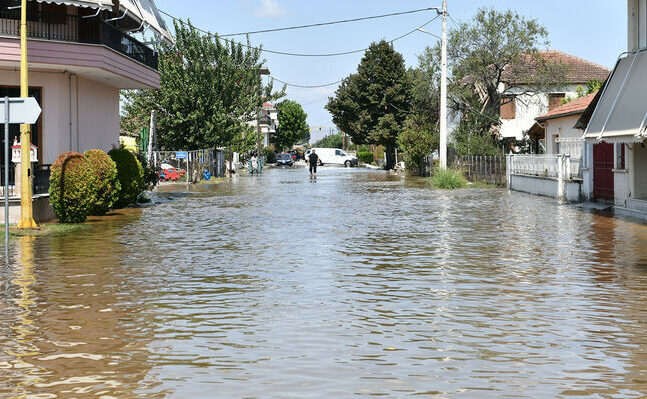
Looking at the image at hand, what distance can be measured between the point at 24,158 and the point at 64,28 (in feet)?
28.5

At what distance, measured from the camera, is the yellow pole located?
19.5m

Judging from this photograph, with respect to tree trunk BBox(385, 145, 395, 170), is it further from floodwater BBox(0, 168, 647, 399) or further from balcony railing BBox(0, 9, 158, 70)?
floodwater BBox(0, 168, 647, 399)

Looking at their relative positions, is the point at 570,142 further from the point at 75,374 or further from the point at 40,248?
the point at 75,374

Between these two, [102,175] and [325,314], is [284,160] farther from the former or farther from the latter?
[325,314]

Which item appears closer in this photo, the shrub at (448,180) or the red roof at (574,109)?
the red roof at (574,109)

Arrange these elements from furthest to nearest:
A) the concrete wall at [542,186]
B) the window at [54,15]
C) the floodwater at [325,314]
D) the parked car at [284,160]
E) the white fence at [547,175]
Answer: the parked car at [284,160]
the white fence at [547,175]
the concrete wall at [542,186]
the window at [54,15]
the floodwater at [325,314]

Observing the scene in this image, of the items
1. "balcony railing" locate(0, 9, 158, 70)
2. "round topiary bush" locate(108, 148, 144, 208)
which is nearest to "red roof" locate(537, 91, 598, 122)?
"round topiary bush" locate(108, 148, 144, 208)

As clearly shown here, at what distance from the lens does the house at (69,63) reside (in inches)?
966

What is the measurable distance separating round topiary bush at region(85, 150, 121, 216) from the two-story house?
74.3 inches

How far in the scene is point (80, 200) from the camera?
2156cm

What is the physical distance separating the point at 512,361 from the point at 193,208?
71.4 feet

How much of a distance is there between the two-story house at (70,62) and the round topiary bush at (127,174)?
5.85ft

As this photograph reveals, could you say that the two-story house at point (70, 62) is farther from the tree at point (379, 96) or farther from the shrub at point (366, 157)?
the shrub at point (366, 157)

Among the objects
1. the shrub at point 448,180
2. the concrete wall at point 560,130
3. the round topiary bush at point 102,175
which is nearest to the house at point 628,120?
the concrete wall at point 560,130
